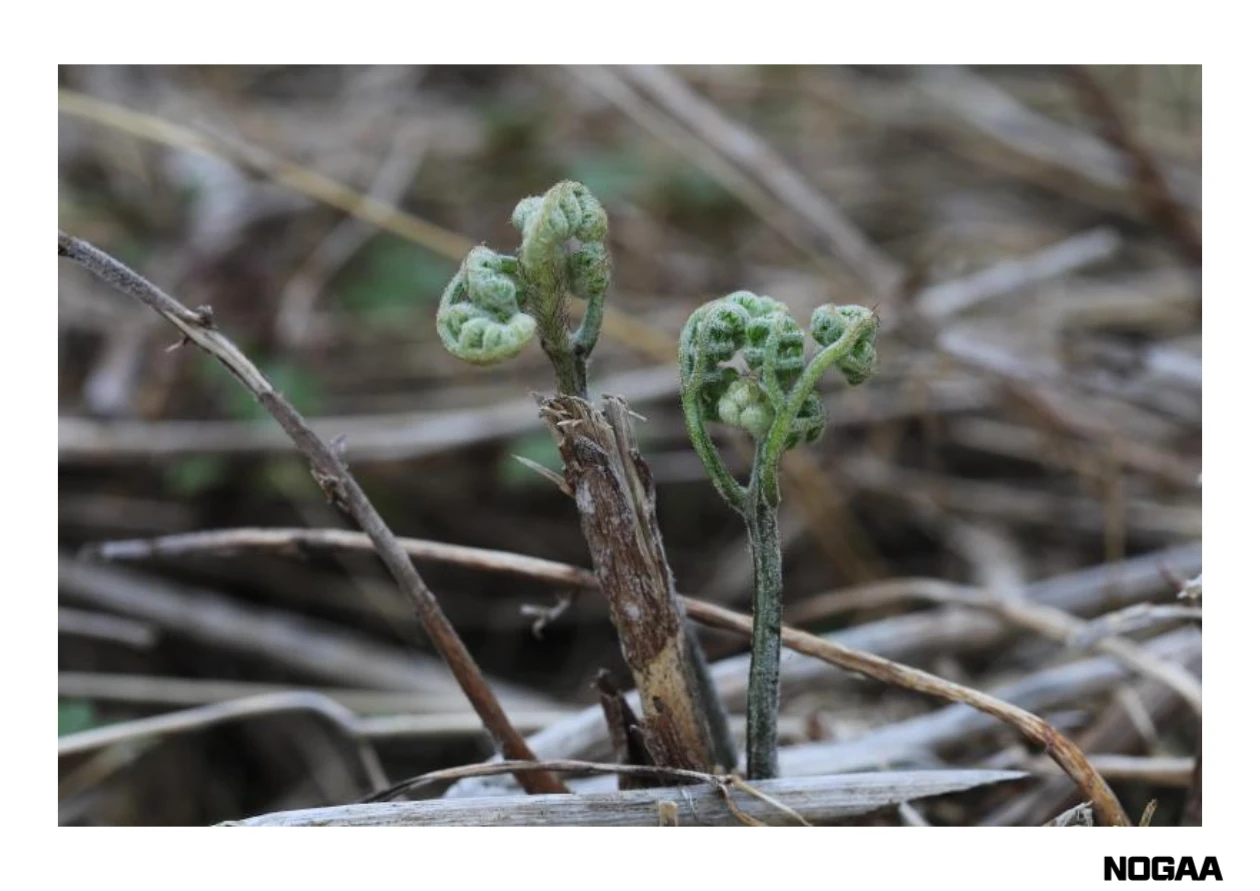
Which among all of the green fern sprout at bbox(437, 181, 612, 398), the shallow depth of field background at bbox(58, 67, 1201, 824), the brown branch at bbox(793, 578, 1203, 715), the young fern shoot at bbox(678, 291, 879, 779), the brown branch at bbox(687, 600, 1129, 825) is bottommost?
the brown branch at bbox(687, 600, 1129, 825)

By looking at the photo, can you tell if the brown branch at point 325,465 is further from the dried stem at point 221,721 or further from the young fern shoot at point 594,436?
the dried stem at point 221,721

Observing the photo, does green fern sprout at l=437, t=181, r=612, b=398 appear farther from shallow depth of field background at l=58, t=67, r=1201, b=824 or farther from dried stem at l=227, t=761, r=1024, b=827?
shallow depth of field background at l=58, t=67, r=1201, b=824

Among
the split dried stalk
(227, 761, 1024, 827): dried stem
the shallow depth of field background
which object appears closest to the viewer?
the split dried stalk

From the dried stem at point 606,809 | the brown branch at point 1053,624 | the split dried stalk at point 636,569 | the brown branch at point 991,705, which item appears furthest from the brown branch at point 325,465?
the brown branch at point 1053,624

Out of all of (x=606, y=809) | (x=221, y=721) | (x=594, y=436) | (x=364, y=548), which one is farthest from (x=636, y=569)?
(x=221, y=721)
